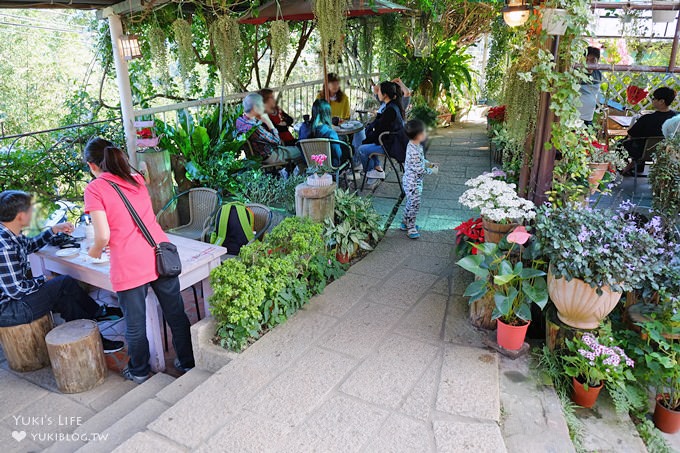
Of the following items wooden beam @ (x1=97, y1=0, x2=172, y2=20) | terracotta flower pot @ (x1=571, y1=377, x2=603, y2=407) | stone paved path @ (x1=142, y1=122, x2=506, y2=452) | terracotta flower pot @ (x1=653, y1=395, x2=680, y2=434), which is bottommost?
terracotta flower pot @ (x1=653, y1=395, x2=680, y2=434)

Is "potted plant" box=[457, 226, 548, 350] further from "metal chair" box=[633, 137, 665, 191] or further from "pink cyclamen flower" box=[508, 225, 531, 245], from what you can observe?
"metal chair" box=[633, 137, 665, 191]

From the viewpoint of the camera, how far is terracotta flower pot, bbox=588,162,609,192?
145 inches

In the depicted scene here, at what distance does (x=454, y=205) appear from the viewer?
5.70m

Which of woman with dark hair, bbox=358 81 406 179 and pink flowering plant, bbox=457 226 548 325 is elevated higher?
woman with dark hair, bbox=358 81 406 179

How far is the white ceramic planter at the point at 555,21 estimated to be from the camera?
2.99 metres

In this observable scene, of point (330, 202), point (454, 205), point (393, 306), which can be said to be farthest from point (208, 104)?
point (393, 306)

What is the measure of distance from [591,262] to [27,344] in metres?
3.50

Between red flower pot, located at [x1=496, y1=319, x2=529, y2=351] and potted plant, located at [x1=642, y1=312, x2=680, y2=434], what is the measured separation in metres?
0.68

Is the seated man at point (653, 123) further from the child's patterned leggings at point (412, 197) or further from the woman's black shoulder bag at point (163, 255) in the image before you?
the woman's black shoulder bag at point (163, 255)

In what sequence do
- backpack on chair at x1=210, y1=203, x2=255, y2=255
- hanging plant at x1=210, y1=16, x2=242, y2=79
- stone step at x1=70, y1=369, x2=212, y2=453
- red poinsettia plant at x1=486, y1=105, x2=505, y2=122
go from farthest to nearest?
red poinsettia plant at x1=486, y1=105, x2=505, y2=122 < hanging plant at x1=210, y1=16, x2=242, y2=79 < backpack on chair at x1=210, y1=203, x2=255, y2=255 < stone step at x1=70, y1=369, x2=212, y2=453

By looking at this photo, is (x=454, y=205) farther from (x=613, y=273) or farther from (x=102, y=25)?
(x=102, y=25)

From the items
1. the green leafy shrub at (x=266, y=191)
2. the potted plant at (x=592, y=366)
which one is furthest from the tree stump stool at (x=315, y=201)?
the potted plant at (x=592, y=366)

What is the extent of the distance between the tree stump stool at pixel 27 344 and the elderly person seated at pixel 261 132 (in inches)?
111

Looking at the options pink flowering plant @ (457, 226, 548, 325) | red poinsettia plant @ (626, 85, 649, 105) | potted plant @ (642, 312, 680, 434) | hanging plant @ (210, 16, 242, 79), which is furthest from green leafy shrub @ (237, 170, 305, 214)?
red poinsettia plant @ (626, 85, 649, 105)
